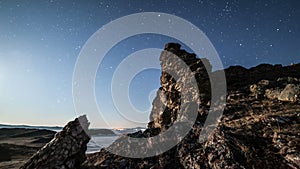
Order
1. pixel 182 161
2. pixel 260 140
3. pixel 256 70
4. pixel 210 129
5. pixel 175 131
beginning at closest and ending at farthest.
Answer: pixel 260 140 < pixel 182 161 < pixel 210 129 < pixel 175 131 < pixel 256 70

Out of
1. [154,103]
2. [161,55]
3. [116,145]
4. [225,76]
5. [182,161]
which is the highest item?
[161,55]

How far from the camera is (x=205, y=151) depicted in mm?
17328

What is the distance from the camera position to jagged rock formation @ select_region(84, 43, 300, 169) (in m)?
15.4

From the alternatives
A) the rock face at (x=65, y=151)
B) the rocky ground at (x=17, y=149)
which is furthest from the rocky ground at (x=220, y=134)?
the rocky ground at (x=17, y=149)

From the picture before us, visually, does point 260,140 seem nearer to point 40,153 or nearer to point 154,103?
point 40,153

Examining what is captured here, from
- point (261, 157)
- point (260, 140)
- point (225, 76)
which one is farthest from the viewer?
point (225, 76)

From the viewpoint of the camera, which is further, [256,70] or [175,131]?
[256,70]

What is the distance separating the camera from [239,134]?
701 inches

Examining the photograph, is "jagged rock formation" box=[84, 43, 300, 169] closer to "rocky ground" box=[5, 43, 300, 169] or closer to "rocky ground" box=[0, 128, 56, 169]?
"rocky ground" box=[5, 43, 300, 169]

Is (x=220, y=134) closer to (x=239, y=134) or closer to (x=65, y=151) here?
(x=239, y=134)

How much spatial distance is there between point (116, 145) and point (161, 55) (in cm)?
1968

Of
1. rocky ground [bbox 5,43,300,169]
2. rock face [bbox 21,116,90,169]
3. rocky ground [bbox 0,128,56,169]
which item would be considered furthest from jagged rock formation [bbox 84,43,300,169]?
rocky ground [bbox 0,128,56,169]

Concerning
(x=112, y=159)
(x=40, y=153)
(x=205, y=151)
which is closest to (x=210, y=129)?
(x=205, y=151)

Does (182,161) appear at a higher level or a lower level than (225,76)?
lower
